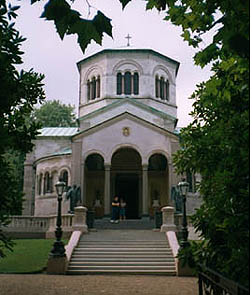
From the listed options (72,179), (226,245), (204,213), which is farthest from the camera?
(72,179)

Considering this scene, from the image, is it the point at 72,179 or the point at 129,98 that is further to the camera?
the point at 129,98

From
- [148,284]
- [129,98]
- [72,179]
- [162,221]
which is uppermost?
[129,98]

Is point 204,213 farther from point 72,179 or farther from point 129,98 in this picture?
point 129,98

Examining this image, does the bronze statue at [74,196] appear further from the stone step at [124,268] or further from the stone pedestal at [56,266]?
the stone pedestal at [56,266]

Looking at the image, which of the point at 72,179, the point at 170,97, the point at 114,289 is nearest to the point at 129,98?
the point at 170,97

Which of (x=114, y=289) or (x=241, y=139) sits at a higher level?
(x=241, y=139)

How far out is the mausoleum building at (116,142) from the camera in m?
25.5

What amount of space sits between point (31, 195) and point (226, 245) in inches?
984

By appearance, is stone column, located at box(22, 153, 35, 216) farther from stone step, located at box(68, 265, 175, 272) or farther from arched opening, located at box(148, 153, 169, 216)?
stone step, located at box(68, 265, 175, 272)

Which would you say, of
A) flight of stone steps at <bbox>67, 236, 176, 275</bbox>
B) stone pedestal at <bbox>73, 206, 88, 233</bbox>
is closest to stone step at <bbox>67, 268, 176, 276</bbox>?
flight of stone steps at <bbox>67, 236, 176, 275</bbox>

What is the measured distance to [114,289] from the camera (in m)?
10.2

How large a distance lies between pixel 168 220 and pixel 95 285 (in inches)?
358

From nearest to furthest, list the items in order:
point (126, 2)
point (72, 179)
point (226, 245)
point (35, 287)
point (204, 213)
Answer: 1. point (126, 2)
2. point (226, 245)
3. point (204, 213)
4. point (35, 287)
5. point (72, 179)

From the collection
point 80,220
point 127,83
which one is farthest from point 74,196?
point 127,83
